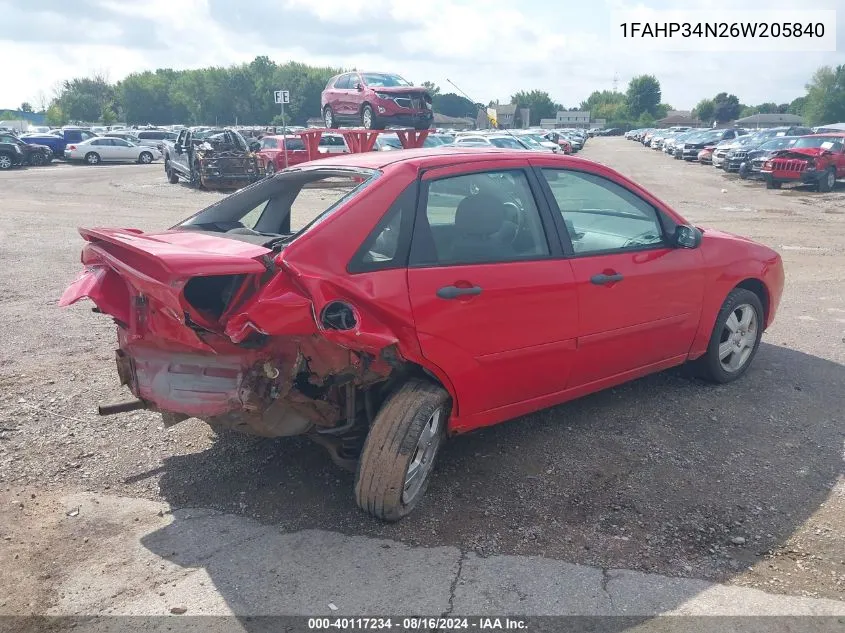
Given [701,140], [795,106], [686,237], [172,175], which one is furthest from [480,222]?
[795,106]

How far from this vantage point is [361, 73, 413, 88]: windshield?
14.6 meters

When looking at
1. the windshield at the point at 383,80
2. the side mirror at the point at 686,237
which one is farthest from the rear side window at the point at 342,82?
the side mirror at the point at 686,237

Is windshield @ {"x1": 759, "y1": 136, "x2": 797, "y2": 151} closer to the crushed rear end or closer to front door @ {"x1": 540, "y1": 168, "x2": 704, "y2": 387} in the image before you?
front door @ {"x1": 540, "y1": 168, "x2": 704, "y2": 387}

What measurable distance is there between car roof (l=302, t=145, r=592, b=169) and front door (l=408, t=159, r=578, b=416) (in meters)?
0.07

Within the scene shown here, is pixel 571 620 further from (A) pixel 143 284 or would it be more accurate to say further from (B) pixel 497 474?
(A) pixel 143 284

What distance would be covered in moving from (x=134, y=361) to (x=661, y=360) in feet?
10.5

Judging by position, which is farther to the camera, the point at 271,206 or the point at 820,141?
the point at 820,141

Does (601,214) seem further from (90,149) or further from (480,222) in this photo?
(90,149)

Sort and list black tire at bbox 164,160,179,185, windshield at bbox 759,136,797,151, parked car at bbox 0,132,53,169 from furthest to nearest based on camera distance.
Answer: parked car at bbox 0,132,53,169 < black tire at bbox 164,160,179,185 < windshield at bbox 759,136,797,151

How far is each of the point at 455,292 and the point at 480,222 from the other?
21.1 inches

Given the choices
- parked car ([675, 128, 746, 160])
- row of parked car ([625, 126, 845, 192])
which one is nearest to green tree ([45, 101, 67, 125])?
parked car ([675, 128, 746, 160])

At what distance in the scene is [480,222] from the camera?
12.5ft

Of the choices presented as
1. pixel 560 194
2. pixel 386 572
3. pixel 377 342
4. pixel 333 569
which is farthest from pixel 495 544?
pixel 560 194

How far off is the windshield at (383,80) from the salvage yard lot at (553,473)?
9848 mm
